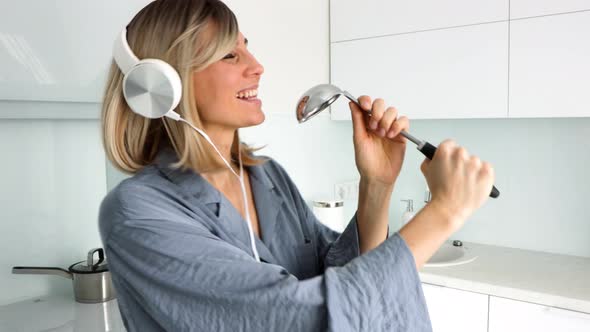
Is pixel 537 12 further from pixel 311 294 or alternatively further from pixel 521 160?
pixel 311 294

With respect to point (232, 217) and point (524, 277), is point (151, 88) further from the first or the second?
point (524, 277)

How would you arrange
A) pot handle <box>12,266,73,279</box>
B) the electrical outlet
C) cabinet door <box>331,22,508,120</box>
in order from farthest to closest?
the electrical outlet
cabinet door <box>331,22,508,120</box>
pot handle <box>12,266,73,279</box>

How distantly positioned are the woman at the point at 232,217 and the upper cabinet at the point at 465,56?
1.21 m

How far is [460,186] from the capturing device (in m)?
0.72

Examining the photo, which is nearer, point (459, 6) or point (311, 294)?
point (311, 294)

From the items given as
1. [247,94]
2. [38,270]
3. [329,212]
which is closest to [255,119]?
[247,94]

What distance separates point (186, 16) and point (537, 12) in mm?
1522

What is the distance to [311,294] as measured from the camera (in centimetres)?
64

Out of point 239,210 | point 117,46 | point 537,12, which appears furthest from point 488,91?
point 117,46

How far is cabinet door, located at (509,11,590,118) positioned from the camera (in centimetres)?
188

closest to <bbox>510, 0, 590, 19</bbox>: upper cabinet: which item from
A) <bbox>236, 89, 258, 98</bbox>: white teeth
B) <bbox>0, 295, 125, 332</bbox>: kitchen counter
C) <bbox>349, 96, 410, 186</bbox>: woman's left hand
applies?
<bbox>349, 96, 410, 186</bbox>: woman's left hand

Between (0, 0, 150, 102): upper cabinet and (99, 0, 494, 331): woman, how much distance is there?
16.7 inches

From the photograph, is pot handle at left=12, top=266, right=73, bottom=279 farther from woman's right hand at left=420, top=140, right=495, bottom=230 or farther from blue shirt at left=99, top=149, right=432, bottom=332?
woman's right hand at left=420, top=140, right=495, bottom=230

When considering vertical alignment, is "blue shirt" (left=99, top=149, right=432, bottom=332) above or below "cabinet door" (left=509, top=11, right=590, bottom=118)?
below
